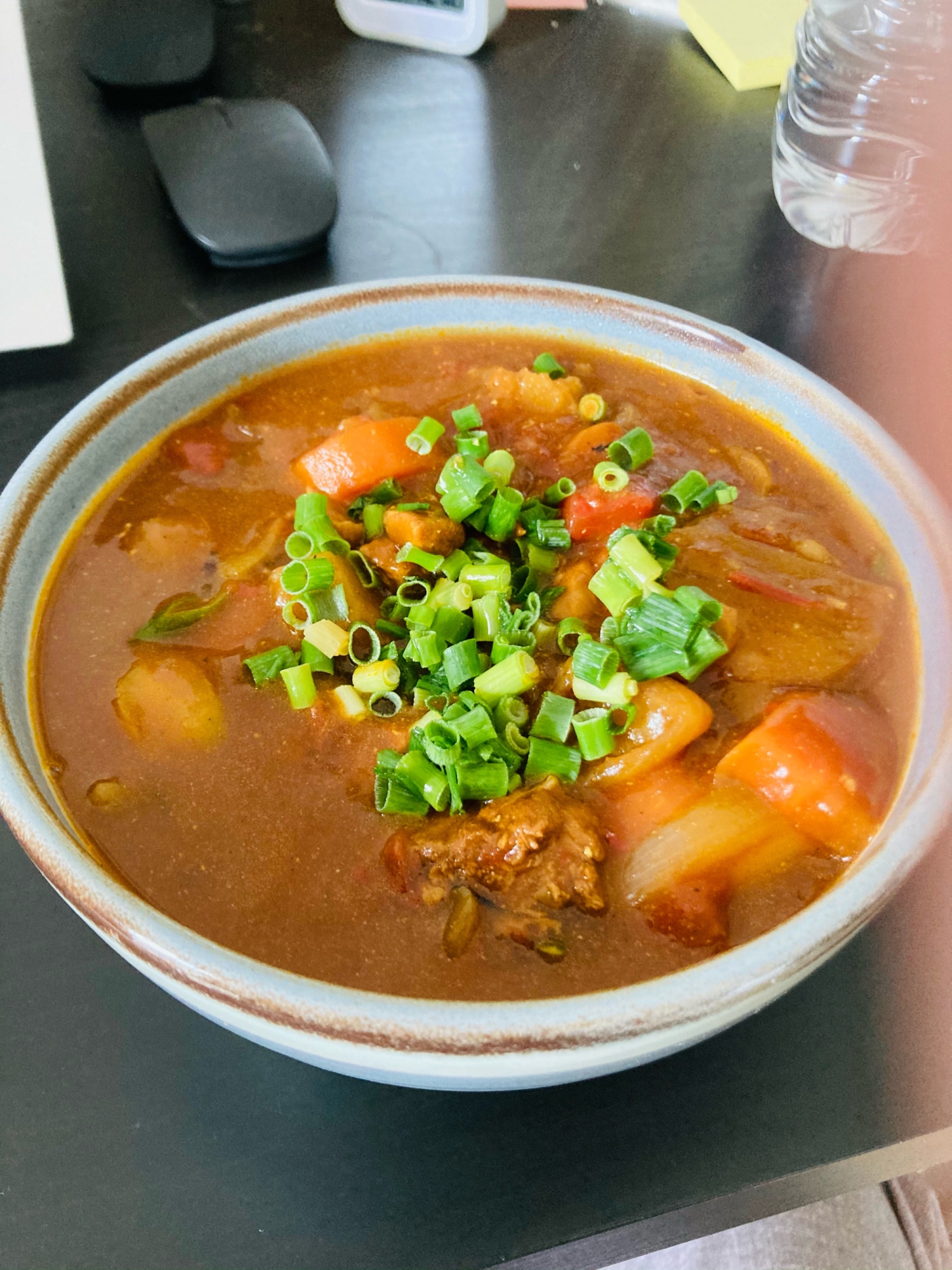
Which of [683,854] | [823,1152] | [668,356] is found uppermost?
[668,356]

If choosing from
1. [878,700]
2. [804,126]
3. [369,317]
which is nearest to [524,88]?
[804,126]

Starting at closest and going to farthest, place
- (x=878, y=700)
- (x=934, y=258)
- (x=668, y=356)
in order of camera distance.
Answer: (x=878, y=700)
(x=668, y=356)
(x=934, y=258)

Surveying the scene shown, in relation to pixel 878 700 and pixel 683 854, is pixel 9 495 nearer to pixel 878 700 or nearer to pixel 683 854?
pixel 683 854

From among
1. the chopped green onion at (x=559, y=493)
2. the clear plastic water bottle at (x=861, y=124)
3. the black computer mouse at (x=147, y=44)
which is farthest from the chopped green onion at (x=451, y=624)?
the black computer mouse at (x=147, y=44)

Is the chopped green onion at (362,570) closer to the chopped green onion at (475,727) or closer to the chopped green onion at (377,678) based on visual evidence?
the chopped green onion at (377,678)

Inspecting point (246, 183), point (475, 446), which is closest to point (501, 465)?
point (475, 446)

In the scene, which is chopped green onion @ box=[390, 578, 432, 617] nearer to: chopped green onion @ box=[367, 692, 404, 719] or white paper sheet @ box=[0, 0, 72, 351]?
chopped green onion @ box=[367, 692, 404, 719]
